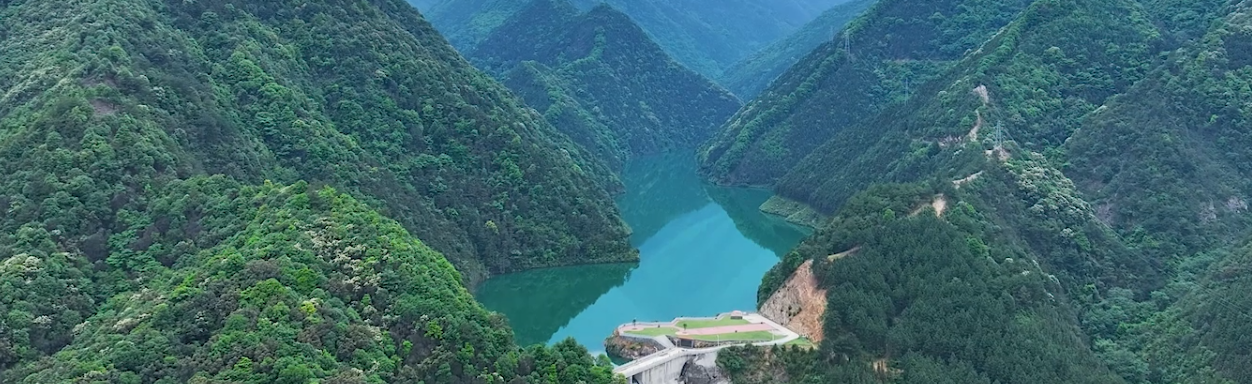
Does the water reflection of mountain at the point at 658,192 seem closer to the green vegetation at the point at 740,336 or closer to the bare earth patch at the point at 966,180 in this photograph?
the bare earth patch at the point at 966,180

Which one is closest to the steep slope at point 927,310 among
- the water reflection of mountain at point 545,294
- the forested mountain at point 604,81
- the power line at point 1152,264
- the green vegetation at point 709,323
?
the green vegetation at point 709,323

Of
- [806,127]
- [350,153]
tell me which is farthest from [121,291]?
[806,127]

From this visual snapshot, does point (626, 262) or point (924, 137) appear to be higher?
point (924, 137)

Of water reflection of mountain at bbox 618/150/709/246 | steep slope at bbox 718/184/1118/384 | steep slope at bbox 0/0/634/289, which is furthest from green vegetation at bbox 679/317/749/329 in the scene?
water reflection of mountain at bbox 618/150/709/246

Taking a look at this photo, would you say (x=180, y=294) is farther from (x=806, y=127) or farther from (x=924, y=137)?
(x=806, y=127)

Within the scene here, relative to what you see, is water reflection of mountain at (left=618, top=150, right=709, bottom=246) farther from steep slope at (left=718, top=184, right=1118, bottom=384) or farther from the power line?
steep slope at (left=718, top=184, right=1118, bottom=384)

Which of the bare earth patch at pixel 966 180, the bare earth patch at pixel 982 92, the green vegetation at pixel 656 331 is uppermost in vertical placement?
the bare earth patch at pixel 982 92
